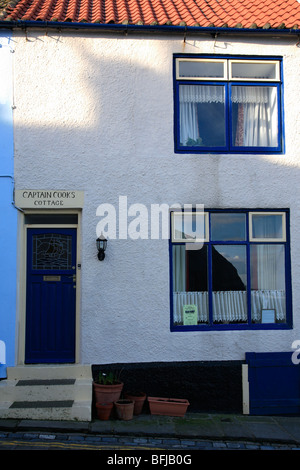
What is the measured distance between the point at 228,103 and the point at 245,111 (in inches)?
14.3

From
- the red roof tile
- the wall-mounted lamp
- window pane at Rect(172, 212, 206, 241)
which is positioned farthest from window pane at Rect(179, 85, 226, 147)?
the wall-mounted lamp

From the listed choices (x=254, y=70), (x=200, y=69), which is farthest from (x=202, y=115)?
(x=254, y=70)

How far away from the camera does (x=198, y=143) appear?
8.12 meters

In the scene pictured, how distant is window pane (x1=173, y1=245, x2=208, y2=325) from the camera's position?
7838mm

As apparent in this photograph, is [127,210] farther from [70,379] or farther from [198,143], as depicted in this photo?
[70,379]

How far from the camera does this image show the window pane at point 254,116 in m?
8.23

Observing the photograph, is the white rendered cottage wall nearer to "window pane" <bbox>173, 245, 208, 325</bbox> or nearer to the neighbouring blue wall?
the neighbouring blue wall

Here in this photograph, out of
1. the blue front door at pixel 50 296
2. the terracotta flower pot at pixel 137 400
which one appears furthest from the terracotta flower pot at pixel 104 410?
the blue front door at pixel 50 296

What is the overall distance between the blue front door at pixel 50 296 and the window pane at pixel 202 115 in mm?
2583

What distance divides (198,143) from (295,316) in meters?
3.30

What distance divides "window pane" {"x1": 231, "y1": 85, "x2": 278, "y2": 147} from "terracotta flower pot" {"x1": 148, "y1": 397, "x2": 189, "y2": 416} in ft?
14.3

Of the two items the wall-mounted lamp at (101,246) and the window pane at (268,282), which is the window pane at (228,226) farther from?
the wall-mounted lamp at (101,246)

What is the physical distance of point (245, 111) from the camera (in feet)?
27.4

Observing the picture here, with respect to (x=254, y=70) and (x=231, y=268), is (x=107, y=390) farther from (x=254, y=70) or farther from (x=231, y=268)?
(x=254, y=70)
